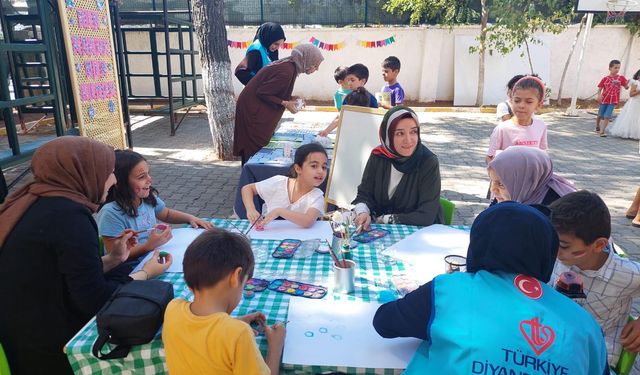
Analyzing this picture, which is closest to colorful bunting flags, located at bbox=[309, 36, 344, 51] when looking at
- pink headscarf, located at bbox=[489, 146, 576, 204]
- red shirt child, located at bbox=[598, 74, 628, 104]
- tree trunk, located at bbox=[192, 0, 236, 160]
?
tree trunk, located at bbox=[192, 0, 236, 160]

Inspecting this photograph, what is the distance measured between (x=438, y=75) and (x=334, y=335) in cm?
1211

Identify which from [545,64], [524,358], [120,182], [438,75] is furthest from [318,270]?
[545,64]

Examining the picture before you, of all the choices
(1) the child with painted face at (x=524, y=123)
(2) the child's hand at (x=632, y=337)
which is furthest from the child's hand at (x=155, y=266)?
(1) the child with painted face at (x=524, y=123)

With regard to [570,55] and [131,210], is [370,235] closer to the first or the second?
[131,210]

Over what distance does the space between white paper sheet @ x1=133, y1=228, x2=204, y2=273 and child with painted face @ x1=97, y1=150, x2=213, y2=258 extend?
0.13 feet

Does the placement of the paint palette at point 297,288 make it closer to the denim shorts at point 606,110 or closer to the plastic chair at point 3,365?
the plastic chair at point 3,365

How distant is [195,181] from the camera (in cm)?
593

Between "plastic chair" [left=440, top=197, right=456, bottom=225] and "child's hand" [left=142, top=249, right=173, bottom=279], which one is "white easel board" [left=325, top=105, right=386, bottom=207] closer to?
"plastic chair" [left=440, top=197, right=456, bottom=225]

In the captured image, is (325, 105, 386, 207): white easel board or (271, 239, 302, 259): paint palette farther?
(325, 105, 386, 207): white easel board

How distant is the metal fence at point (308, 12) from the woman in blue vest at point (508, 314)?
12324 millimetres

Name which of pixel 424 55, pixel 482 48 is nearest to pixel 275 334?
pixel 482 48

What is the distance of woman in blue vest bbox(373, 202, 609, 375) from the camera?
109 centimetres

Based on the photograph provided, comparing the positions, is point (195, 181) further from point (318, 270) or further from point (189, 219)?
point (318, 270)

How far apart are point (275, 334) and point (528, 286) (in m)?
0.79
